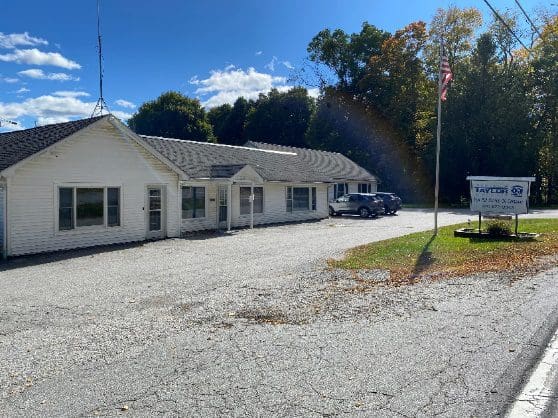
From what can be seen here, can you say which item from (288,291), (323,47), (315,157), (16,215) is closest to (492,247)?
(288,291)

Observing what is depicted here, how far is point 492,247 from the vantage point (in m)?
13.9

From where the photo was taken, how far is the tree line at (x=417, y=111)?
41312 mm

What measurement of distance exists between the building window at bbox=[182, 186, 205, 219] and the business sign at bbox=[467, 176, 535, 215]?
1134 centimetres

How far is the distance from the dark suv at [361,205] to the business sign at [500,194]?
12122 mm

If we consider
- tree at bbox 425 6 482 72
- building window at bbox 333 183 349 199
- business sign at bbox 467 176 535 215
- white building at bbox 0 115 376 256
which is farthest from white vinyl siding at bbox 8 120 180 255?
tree at bbox 425 6 482 72

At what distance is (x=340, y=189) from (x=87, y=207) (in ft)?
80.3

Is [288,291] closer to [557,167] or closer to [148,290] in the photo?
[148,290]

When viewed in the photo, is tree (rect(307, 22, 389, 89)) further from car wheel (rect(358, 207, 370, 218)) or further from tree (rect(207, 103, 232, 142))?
car wheel (rect(358, 207, 370, 218))

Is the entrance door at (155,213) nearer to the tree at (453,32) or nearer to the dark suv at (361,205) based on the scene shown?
the dark suv at (361,205)

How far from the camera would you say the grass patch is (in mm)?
10789

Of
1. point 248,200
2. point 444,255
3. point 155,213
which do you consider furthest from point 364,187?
point 444,255

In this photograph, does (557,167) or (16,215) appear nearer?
(16,215)

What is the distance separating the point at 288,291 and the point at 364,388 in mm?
4517

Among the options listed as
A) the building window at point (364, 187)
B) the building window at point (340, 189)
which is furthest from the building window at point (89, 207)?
the building window at point (364, 187)
